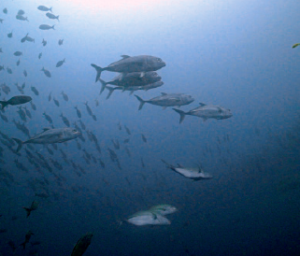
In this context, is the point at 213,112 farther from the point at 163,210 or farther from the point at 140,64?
the point at 163,210

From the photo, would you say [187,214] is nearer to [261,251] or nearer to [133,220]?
[261,251]

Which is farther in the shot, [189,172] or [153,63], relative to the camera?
[153,63]

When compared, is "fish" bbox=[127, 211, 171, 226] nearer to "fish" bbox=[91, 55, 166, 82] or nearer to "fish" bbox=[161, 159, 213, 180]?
"fish" bbox=[161, 159, 213, 180]

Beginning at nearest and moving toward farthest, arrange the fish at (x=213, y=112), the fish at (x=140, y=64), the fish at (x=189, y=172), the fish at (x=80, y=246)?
the fish at (x=80, y=246)
the fish at (x=189, y=172)
the fish at (x=140, y=64)
the fish at (x=213, y=112)

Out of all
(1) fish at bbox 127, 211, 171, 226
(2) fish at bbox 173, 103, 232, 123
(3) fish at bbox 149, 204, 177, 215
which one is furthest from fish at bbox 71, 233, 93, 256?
(2) fish at bbox 173, 103, 232, 123

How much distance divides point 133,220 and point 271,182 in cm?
1693

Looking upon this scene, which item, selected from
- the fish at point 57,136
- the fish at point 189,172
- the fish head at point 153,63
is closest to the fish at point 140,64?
the fish head at point 153,63

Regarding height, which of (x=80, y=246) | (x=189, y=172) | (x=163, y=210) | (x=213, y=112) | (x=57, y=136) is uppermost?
(x=213, y=112)

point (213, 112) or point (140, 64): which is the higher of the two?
point (140, 64)

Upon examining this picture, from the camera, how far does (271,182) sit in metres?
17.0

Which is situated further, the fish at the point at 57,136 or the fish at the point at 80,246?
the fish at the point at 57,136

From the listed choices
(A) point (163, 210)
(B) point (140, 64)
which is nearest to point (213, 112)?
(B) point (140, 64)

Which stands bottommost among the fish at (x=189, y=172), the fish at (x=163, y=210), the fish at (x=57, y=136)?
the fish at (x=163, y=210)

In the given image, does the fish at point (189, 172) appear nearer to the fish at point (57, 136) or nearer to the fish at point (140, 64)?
the fish at point (140, 64)
